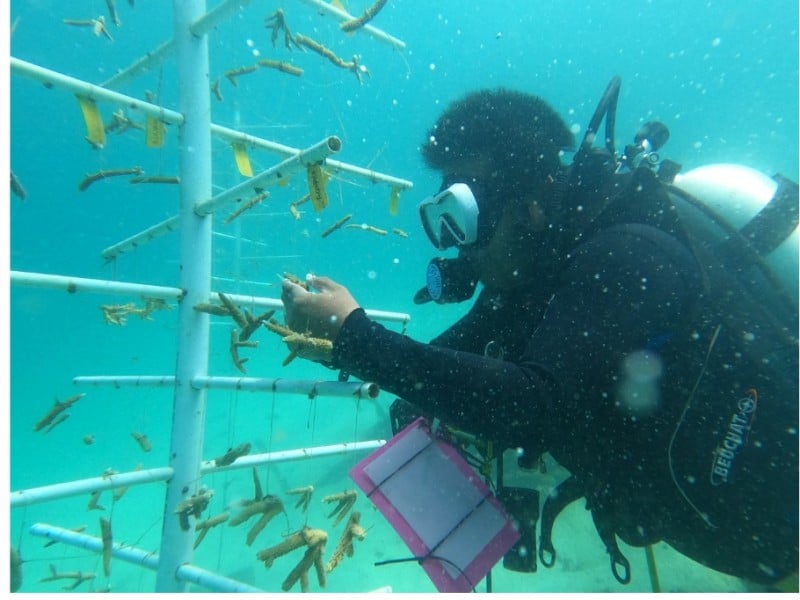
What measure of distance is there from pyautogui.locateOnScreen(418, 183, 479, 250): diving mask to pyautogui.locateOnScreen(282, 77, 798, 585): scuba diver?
1 centimetres

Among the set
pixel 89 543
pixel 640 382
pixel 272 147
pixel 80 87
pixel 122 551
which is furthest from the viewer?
pixel 272 147

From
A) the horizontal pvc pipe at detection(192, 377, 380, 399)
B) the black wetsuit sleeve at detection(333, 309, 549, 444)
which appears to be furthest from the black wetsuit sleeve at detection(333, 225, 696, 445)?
the horizontal pvc pipe at detection(192, 377, 380, 399)

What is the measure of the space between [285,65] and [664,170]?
3.25 meters

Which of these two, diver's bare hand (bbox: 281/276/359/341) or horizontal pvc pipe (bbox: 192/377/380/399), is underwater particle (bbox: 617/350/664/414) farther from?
diver's bare hand (bbox: 281/276/359/341)

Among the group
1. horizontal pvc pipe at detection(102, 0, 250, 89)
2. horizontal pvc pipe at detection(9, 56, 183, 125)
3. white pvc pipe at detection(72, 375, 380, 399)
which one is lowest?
white pvc pipe at detection(72, 375, 380, 399)

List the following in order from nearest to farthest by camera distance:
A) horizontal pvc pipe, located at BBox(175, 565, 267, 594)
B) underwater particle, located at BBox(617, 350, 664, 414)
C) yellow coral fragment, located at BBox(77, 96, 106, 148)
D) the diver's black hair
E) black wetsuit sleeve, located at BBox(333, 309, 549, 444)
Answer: black wetsuit sleeve, located at BBox(333, 309, 549, 444)
underwater particle, located at BBox(617, 350, 664, 414)
horizontal pvc pipe, located at BBox(175, 565, 267, 594)
yellow coral fragment, located at BBox(77, 96, 106, 148)
the diver's black hair

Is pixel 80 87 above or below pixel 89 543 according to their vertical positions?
above

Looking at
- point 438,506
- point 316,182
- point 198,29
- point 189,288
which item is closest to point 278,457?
point 438,506

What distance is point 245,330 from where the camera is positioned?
2479mm

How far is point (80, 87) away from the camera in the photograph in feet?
7.94

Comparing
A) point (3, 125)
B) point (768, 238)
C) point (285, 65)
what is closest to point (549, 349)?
point (768, 238)

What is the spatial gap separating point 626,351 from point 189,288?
2.70 metres

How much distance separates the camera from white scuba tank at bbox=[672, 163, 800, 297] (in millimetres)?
2369

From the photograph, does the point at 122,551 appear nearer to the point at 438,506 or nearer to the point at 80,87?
the point at 438,506
